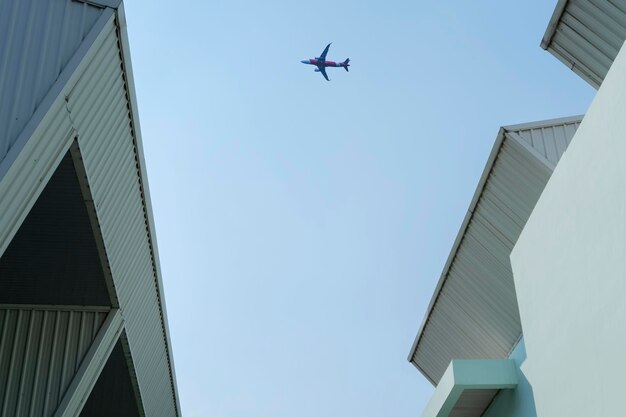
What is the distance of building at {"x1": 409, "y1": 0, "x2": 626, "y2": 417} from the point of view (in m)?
7.98

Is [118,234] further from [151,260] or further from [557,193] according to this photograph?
[557,193]

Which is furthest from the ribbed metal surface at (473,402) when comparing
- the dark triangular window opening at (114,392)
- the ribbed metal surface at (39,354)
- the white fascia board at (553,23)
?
the dark triangular window opening at (114,392)

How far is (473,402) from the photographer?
40.7ft

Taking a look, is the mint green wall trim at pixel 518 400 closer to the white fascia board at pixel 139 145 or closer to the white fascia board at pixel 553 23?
the white fascia board at pixel 553 23

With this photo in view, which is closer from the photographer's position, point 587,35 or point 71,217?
point 71,217

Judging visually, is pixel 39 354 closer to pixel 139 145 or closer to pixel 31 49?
pixel 139 145

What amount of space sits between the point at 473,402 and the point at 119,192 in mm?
6363

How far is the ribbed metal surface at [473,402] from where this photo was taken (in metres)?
11.9

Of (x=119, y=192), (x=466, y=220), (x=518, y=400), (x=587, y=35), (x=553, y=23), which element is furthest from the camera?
(x=466, y=220)

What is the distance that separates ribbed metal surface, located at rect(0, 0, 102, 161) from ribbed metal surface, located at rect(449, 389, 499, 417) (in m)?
7.47

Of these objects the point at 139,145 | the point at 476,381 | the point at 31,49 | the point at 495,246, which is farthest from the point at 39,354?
the point at 495,246

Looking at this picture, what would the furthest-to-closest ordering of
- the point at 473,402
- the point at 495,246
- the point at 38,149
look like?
the point at 495,246, the point at 473,402, the point at 38,149

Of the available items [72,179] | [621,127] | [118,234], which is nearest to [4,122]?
[72,179]

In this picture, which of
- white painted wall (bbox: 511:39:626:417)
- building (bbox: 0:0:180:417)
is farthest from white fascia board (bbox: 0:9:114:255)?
white painted wall (bbox: 511:39:626:417)
